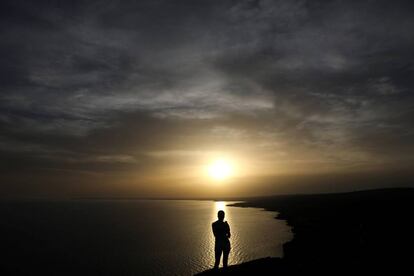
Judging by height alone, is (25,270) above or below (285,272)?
below

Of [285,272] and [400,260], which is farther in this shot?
[400,260]

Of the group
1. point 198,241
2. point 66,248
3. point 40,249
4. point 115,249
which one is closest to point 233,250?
point 198,241

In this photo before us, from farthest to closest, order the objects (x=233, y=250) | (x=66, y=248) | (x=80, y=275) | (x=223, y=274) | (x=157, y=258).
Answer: (x=66, y=248)
(x=233, y=250)
(x=157, y=258)
(x=80, y=275)
(x=223, y=274)

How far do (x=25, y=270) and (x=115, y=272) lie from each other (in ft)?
41.3

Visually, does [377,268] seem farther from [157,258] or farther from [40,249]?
[40,249]

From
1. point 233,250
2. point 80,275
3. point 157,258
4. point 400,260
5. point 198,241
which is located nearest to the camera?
point 400,260

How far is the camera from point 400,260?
70.5ft

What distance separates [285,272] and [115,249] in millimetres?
48503

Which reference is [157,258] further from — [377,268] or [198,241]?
[377,268]

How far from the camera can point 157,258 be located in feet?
168

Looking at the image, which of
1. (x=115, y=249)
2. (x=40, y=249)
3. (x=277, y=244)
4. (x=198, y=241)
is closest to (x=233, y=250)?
(x=277, y=244)

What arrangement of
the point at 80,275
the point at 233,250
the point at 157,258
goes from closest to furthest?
the point at 80,275 < the point at 157,258 < the point at 233,250

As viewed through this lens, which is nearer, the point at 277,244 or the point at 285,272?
the point at 285,272

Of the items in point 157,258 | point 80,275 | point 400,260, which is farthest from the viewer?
point 157,258
